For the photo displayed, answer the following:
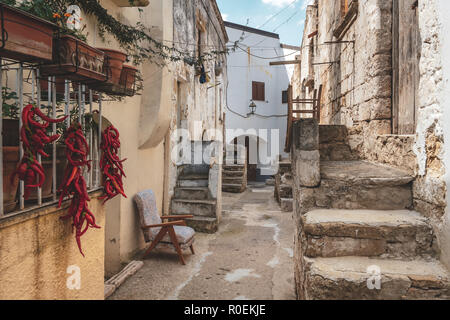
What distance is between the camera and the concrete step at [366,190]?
253 centimetres

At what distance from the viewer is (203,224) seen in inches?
231

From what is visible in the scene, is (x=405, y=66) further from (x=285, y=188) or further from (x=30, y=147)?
(x=285, y=188)

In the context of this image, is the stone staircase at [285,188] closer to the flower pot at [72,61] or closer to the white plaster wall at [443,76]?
the white plaster wall at [443,76]

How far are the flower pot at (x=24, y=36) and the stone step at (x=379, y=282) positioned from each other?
6.52 feet

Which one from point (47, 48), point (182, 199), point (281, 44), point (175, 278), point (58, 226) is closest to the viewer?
point (47, 48)

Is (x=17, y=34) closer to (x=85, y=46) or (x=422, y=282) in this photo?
(x=85, y=46)

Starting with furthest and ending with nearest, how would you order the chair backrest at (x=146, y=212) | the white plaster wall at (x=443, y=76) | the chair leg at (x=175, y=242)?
the chair backrest at (x=146, y=212)
the chair leg at (x=175, y=242)
the white plaster wall at (x=443, y=76)

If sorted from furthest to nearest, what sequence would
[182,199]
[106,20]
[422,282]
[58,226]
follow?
[182,199] < [106,20] < [422,282] < [58,226]

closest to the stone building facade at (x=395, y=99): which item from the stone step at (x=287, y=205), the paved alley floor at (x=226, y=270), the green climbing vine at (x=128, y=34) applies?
the paved alley floor at (x=226, y=270)

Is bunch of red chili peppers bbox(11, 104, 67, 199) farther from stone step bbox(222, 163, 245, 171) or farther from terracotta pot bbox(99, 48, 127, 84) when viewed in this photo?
stone step bbox(222, 163, 245, 171)

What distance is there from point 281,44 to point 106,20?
54.2 ft

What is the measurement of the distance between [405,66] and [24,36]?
3305 mm
